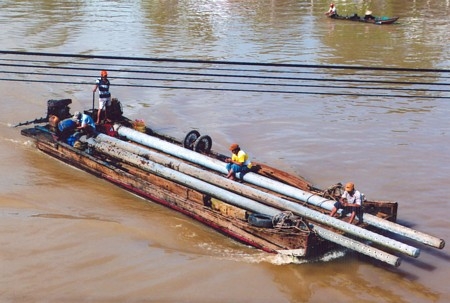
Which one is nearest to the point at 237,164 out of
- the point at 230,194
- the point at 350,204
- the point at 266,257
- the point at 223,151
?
the point at 230,194

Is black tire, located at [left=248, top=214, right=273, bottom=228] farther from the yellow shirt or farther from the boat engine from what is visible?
the boat engine

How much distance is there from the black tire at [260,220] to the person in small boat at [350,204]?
49.7 inches

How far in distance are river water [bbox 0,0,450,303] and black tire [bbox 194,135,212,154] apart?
1329 mm

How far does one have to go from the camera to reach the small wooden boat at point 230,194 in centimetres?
1073

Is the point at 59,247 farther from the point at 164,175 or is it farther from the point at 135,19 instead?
the point at 135,19

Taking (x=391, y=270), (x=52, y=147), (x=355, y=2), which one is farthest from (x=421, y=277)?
(x=355, y=2)

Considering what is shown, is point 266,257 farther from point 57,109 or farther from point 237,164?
point 57,109

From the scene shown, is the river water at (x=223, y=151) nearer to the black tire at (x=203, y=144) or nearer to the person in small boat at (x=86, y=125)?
the person in small boat at (x=86, y=125)

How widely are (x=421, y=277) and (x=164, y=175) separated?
589 centimetres

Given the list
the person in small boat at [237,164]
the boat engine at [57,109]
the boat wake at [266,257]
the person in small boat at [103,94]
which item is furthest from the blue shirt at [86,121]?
the boat wake at [266,257]

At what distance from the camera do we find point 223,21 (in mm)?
44250

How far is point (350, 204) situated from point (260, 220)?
70.4 inches

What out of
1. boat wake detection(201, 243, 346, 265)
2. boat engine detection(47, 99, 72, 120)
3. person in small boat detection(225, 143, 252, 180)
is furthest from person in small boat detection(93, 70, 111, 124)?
boat wake detection(201, 243, 346, 265)

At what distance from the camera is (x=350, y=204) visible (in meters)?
11.4
